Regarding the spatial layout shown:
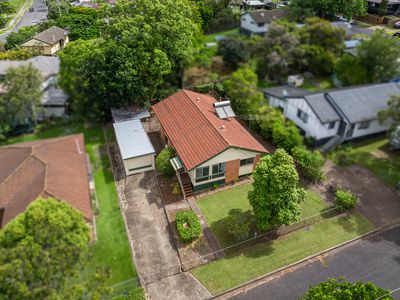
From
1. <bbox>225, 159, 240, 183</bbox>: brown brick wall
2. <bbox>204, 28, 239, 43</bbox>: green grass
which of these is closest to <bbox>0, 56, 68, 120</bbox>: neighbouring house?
<bbox>225, 159, 240, 183</bbox>: brown brick wall

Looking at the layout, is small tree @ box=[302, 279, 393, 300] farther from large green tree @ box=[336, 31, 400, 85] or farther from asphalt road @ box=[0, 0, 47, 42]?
asphalt road @ box=[0, 0, 47, 42]

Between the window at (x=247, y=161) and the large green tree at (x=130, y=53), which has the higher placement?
the large green tree at (x=130, y=53)

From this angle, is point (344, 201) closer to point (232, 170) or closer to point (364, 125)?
point (232, 170)

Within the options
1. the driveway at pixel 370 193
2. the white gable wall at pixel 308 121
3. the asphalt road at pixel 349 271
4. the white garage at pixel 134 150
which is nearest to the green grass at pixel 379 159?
the driveway at pixel 370 193

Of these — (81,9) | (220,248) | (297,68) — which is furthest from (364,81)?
(81,9)

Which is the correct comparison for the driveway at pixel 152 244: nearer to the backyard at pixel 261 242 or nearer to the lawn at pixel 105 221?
the lawn at pixel 105 221

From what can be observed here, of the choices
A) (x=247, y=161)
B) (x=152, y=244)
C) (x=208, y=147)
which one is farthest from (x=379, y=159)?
(x=152, y=244)
